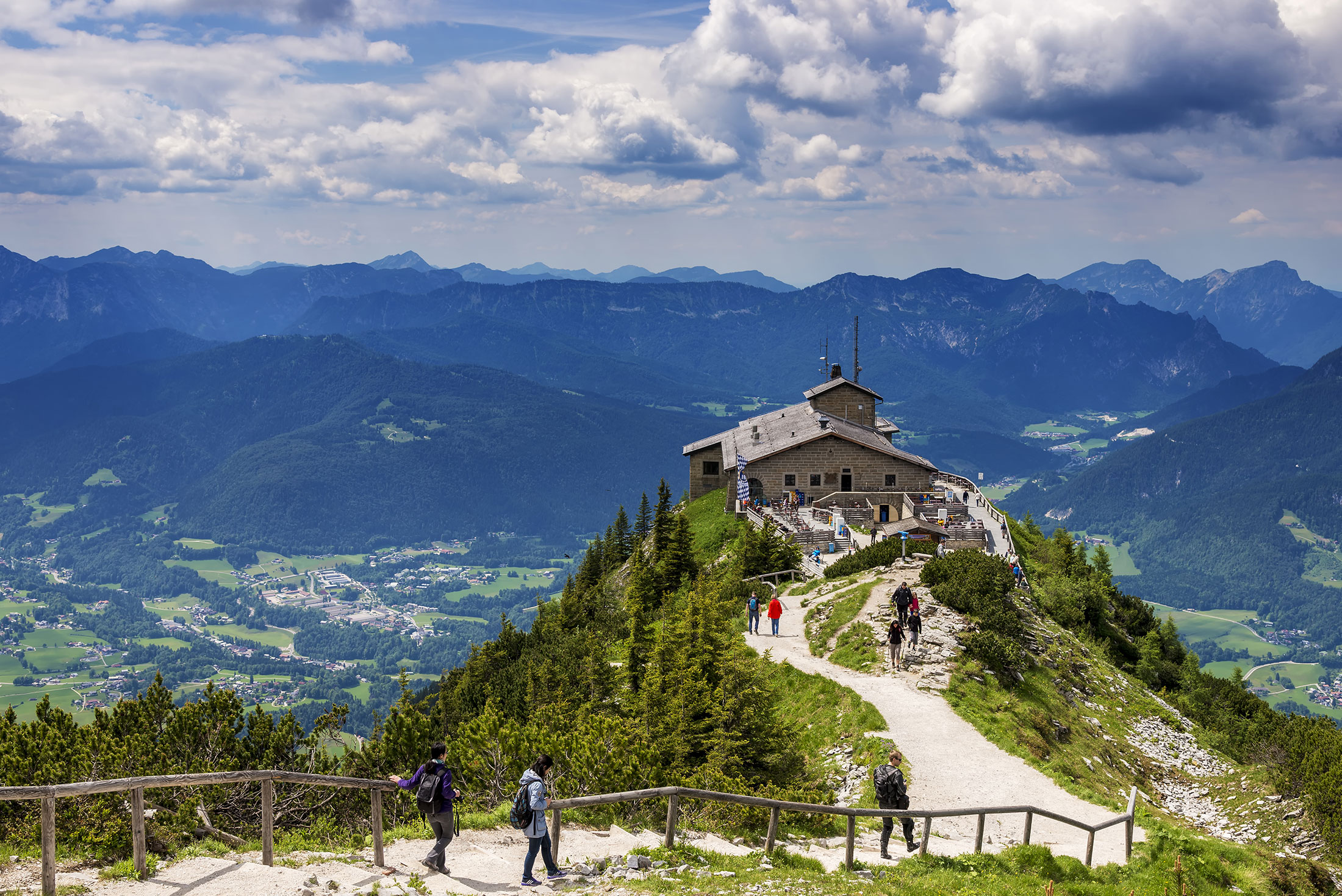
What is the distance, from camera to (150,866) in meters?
13.3

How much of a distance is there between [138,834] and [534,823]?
16.9 feet

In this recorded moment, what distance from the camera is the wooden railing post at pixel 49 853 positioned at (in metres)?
11.8

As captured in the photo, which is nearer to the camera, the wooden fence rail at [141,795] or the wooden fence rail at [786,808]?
the wooden fence rail at [141,795]

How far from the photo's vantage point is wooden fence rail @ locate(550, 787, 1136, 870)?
1478 centimetres

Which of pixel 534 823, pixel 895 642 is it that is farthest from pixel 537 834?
pixel 895 642

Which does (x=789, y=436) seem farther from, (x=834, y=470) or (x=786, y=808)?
(x=786, y=808)

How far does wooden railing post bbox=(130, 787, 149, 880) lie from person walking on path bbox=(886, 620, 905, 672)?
20493 mm

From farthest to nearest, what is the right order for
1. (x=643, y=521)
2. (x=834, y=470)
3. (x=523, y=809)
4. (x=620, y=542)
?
1. (x=643, y=521)
2. (x=620, y=542)
3. (x=834, y=470)
4. (x=523, y=809)

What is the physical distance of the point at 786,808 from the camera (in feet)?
53.3

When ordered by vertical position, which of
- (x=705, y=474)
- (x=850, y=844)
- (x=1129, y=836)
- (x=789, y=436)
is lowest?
(x=1129, y=836)

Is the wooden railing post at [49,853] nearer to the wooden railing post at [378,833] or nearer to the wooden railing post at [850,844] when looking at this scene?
the wooden railing post at [378,833]

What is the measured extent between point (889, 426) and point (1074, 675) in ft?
159

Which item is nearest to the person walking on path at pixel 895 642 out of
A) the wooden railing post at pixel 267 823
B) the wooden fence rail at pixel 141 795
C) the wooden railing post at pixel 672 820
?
the wooden railing post at pixel 672 820

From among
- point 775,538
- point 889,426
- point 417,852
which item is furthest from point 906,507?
point 417,852
